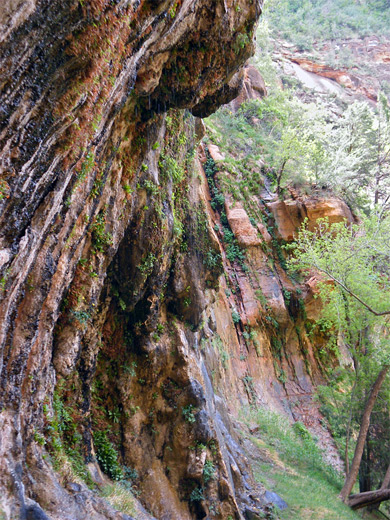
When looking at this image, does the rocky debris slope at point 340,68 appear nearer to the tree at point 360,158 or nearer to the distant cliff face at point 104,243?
the tree at point 360,158

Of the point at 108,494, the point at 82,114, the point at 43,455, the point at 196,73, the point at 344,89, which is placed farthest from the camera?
the point at 344,89

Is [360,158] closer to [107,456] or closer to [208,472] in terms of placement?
[208,472]

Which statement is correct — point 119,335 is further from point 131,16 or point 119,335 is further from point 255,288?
point 255,288

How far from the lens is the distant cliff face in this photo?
314 cm

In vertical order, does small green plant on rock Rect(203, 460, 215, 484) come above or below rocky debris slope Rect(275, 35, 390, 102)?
below

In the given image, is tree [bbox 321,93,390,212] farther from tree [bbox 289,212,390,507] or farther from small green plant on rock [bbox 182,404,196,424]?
small green plant on rock [bbox 182,404,196,424]

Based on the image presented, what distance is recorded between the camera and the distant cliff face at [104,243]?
314cm

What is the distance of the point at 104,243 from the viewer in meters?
5.80

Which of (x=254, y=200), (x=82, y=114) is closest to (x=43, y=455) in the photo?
(x=82, y=114)

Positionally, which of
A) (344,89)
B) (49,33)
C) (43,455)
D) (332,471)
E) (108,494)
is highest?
(344,89)

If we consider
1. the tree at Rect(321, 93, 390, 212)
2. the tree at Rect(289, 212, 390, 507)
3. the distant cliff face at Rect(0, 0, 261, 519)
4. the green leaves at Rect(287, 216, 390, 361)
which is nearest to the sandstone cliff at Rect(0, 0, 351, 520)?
the distant cliff face at Rect(0, 0, 261, 519)

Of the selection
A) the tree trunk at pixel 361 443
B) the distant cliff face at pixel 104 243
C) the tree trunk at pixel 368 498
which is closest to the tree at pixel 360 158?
the tree trunk at pixel 361 443

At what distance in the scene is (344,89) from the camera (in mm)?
39906

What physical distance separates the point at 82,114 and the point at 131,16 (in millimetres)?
1279
